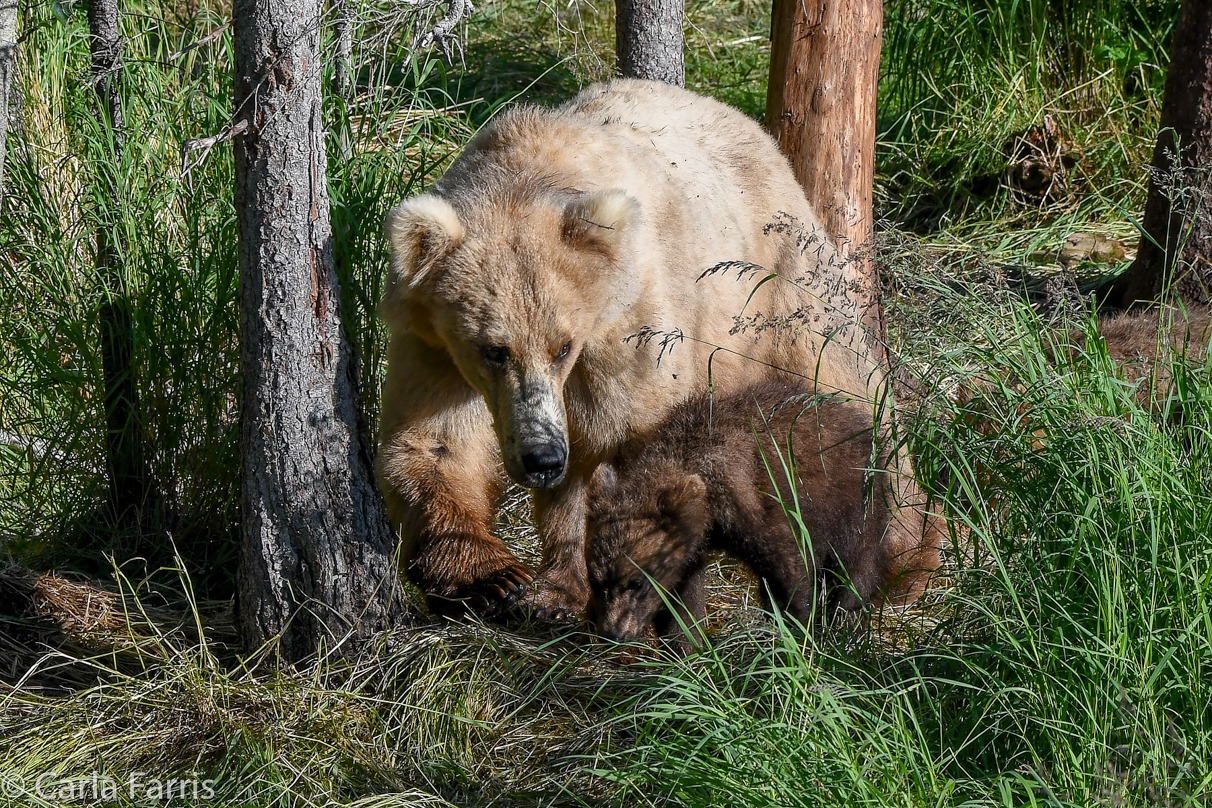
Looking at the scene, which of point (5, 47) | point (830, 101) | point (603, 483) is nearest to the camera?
point (5, 47)

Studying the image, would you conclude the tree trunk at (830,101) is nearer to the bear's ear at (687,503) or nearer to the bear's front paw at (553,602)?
the bear's ear at (687,503)

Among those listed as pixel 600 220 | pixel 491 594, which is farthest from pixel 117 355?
pixel 600 220

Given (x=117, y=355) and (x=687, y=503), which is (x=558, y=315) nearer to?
(x=687, y=503)

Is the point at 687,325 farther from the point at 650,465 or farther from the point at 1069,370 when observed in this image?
the point at 1069,370

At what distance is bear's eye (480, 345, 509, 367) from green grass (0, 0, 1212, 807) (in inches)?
30.8

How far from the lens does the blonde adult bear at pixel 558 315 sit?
12.7 feet

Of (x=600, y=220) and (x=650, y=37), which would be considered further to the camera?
(x=650, y=37)

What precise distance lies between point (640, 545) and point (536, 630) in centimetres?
58

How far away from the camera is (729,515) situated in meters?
4.05

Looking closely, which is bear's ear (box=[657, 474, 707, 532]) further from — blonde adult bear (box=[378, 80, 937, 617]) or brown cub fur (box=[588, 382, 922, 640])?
blonde adult bear (box=[378, 80, 937, 617])

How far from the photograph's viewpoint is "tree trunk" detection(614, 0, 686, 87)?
234 inches

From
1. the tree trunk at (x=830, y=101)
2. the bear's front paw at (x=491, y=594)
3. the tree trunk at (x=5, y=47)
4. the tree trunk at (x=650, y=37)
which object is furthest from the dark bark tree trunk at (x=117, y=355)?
the tree trunk at (x=830, y=101)

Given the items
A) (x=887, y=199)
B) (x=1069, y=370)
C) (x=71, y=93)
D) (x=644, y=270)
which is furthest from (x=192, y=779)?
(x=887, y=199)

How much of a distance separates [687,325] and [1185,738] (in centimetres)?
221
